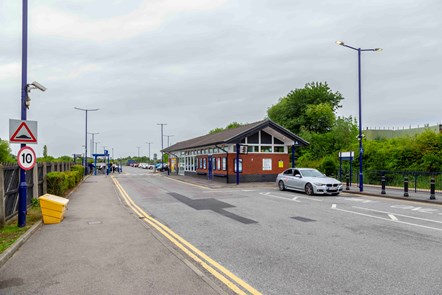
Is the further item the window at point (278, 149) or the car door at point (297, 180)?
the window at point (278, 149)

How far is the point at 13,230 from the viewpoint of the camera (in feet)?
28.5

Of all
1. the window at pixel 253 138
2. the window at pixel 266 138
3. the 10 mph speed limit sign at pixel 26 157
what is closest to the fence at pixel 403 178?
the window at pixel 266 138

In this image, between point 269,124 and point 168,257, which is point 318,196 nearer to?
point 269,124

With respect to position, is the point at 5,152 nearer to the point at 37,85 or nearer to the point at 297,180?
the point at 297,180

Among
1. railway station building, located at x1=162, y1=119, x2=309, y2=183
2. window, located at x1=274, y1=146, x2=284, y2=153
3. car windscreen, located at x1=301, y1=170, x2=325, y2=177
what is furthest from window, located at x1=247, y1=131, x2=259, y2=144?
car windscreen, located at x1=301, y1=170, x2=325, y2=177

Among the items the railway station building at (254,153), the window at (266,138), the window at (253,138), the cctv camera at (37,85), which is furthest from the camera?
the window at (266,138)

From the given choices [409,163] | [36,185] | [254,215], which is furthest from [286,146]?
[36,185]

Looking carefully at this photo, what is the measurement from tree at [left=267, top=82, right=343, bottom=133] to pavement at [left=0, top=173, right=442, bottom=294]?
44240mm

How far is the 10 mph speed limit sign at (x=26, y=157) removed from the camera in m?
9.29

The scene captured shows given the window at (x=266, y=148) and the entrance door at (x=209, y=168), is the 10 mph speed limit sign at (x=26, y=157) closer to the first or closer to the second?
the window at (x=266, y=148)

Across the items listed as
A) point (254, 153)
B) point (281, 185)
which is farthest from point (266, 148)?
point (281, 185)

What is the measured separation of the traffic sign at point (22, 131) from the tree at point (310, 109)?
4430cm

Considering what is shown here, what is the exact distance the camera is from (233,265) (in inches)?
232

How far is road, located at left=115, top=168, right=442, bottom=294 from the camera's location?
504 centimetres
